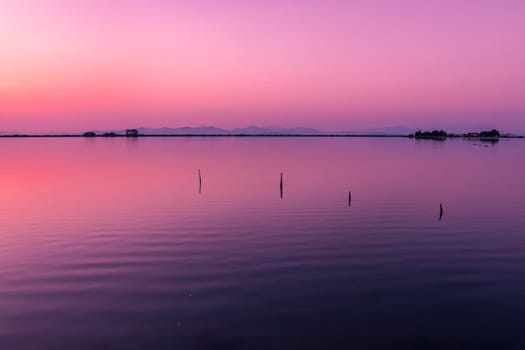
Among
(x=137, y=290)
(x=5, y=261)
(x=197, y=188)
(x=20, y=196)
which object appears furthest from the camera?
(x=197, y=188)

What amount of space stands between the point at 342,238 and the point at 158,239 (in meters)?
12.7

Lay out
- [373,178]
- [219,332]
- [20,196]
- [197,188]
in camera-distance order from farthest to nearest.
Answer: [373,178]
[197,188]
[20,196]
[219,332]

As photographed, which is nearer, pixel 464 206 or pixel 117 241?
pixel 117 241

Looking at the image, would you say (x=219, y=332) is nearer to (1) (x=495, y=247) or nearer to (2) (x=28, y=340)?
(2) (x=28, y=340)

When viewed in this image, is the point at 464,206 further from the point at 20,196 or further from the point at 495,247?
the point at 20,196

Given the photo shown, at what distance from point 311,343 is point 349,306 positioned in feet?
11.1

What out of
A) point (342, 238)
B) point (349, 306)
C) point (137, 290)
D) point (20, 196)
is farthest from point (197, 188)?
point (349, 306)

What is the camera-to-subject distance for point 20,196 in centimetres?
4647

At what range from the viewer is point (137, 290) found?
17.6 metres

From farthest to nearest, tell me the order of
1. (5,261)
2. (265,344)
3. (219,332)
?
(5,261), (219,332), (265,344)

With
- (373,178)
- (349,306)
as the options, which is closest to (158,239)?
(349,306)

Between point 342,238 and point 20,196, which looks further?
point 20,196

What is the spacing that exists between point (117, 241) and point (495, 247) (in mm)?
24885

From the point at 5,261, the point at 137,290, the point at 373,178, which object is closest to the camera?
the point at 137,290
